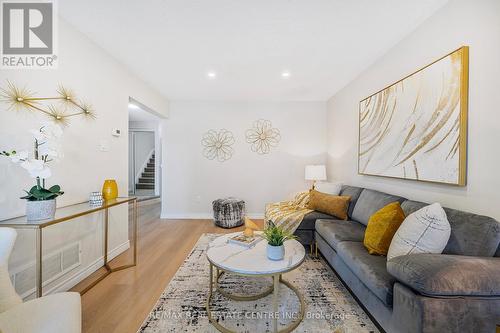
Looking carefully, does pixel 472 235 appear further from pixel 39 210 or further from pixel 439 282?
pixel 39 210

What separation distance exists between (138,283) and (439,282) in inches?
95.3

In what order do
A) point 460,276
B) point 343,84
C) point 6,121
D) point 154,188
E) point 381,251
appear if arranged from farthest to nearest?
point 154,188, point 343,84, point 381,251, point 6,121, point 460,276

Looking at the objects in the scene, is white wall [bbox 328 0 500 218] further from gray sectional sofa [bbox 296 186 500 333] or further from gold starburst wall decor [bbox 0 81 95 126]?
gold starburst wall decor [bbox 0 81 95 126]

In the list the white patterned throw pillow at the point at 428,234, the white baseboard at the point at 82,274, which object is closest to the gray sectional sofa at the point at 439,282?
the white patterned throw pillow at the point at 428,234

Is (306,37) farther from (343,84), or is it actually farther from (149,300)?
(149,300)

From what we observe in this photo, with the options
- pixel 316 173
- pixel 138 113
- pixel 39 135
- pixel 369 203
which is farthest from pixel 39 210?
pixel 138 113

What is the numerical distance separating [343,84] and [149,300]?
156 inches

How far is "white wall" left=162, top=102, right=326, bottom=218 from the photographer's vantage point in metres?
4.44

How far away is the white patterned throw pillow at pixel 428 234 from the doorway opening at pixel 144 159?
6.32 meters

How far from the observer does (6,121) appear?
1521 mm

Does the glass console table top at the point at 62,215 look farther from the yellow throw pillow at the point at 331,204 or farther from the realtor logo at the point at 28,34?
the yellow throw pillow at the point at 331,204

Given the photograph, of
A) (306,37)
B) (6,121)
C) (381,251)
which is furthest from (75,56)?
(381,251)

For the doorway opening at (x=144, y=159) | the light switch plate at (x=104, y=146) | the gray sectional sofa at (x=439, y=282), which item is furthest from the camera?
the doorway opening at (x=144, y=159)

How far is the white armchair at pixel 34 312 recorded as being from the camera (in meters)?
0.93
